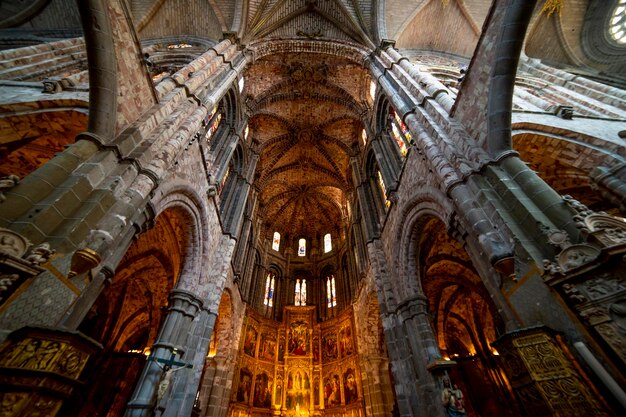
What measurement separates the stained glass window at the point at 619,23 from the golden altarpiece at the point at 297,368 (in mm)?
17886

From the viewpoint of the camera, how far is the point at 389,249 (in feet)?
34.0

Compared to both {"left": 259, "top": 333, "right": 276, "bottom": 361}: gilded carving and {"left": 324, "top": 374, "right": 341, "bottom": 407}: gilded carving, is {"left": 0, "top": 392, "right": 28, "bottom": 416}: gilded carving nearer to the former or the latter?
{"left": 259, "top": 333, "right": 276, "bottom": 361}: gilded carving

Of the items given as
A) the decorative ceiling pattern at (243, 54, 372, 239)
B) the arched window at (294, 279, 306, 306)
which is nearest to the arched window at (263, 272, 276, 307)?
the arched window at (294, 279, 306, 306)

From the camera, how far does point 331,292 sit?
63.3 ft

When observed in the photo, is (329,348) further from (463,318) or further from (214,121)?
(214,121)

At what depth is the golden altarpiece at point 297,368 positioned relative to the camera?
1358 centimetres

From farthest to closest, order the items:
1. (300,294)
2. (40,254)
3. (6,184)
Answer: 1. (300,294)
2. (6,184)
3. (40,254)

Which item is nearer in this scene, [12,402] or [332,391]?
[12,402]

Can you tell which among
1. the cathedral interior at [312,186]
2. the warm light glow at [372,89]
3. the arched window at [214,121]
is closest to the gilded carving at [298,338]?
the cathedral interior at [312,186]

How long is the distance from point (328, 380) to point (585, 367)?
1476 centimetres

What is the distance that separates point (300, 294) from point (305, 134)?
38.4 ft

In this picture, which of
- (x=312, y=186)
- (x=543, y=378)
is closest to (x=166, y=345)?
(x=543, y=378)

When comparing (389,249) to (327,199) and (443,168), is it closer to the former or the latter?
(443,168)

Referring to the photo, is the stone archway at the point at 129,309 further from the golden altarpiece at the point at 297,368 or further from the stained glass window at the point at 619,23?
the stained glass window at the point at 619,23
